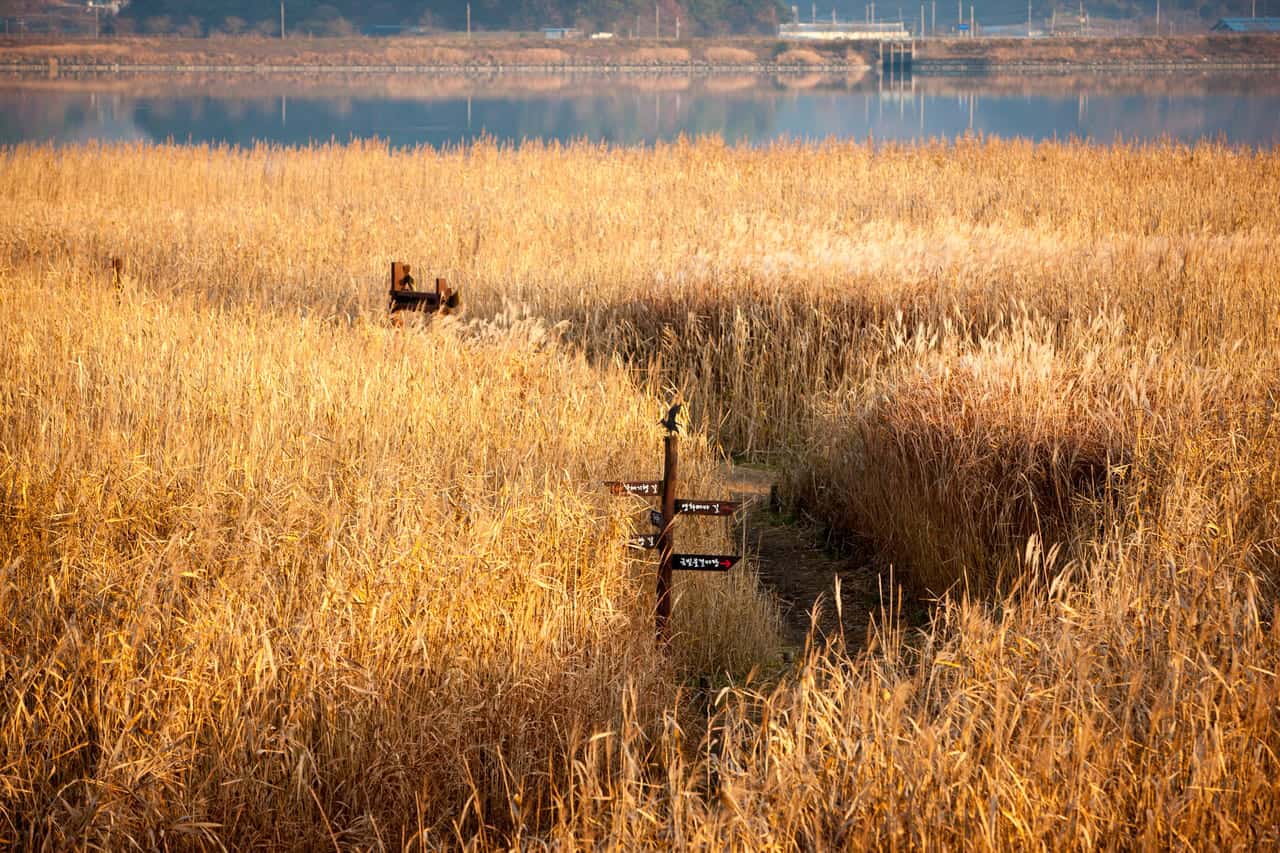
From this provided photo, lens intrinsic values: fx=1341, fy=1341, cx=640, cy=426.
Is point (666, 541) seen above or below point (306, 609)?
above

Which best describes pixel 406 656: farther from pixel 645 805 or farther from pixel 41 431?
pixel 41 431

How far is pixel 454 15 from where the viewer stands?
7416 inches

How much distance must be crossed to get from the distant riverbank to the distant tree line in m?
30.6

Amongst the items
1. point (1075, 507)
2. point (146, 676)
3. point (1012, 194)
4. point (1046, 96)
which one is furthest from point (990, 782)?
point (1046, 96)

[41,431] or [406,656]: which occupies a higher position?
[41,431]

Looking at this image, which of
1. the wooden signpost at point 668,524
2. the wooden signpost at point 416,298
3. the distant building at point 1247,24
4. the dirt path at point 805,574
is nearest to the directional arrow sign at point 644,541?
the wooden signpost at point 668,524

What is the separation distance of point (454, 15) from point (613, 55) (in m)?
58.9

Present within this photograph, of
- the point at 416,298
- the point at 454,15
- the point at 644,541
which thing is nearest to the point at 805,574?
the point at 644,541

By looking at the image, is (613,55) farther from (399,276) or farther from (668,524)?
(668,524)

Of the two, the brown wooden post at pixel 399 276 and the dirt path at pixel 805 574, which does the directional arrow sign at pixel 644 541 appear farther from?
the brown wooden post at pixel 399 276

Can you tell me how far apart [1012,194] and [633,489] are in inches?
544

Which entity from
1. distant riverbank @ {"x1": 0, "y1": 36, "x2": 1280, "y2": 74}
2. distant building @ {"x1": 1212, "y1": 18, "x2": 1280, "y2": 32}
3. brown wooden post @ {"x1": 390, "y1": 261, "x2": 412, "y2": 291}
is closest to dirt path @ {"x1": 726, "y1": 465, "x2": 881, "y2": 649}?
brown wooden post @ {"x1": 390, "y1": 261, "x2": 412, "y2": 291}

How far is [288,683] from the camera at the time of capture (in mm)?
3879

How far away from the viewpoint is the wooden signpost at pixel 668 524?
4.07 metres
